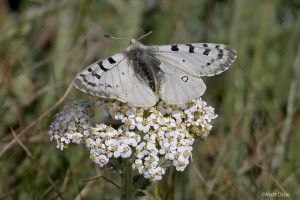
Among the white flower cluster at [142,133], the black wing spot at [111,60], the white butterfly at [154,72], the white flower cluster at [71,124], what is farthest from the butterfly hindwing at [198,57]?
the white flower cluster at [71,124]

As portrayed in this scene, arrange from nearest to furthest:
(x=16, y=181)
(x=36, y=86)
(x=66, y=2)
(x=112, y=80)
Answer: (x=112, y=80), (x=16, y=181), (x=36, y=86), (x=66, y=2)

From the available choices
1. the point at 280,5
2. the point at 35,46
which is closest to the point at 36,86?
the point at 35,46

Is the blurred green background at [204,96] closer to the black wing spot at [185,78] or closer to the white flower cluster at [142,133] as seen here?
the white flower cluster at [142,133]

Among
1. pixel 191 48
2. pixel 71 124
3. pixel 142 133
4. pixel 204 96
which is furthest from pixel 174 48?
pixel 204 96

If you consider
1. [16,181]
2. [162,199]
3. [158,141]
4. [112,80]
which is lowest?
[16,181]

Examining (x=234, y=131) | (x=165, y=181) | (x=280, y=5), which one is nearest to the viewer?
(x=165, y=181)

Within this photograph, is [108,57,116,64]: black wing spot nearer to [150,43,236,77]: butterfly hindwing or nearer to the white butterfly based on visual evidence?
the white butterfly

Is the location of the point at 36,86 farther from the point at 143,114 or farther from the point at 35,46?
the point at 143,114
